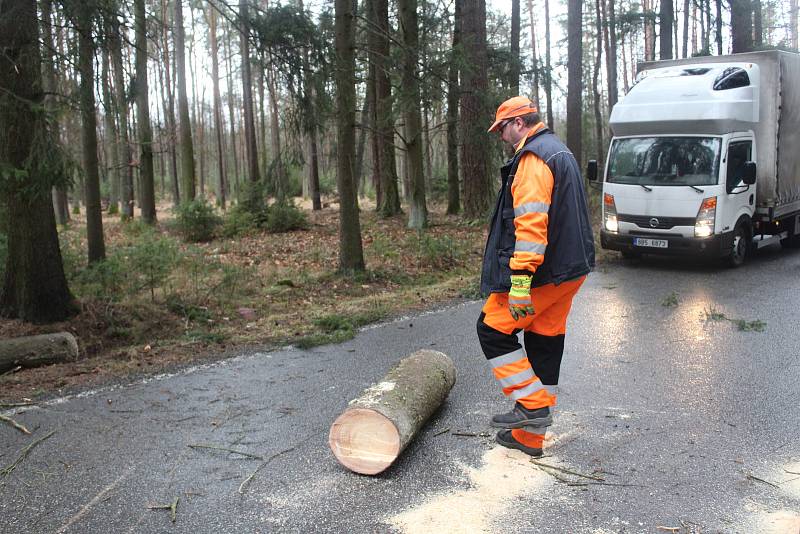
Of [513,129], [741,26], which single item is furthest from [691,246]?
[741,26]

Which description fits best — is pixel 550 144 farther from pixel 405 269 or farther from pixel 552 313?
pixel 405 269

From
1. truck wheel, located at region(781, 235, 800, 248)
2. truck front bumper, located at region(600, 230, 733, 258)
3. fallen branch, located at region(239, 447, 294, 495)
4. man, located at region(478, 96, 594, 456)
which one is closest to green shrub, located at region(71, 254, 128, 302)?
fallen branch, located at region(239, 447, 294, 495)

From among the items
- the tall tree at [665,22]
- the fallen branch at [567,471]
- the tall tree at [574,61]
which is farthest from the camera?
the tall tree at [665,22]

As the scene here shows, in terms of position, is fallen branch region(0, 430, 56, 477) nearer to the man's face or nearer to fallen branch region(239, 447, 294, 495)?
fallen branch region(239, 447, 294, 495)

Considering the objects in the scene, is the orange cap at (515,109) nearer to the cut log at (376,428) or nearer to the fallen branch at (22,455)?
the cut log at (376,428)

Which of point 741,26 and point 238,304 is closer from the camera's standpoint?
point 238,304

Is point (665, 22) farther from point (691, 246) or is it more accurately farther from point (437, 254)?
point (437, 254)

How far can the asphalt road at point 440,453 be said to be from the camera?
3.74 m

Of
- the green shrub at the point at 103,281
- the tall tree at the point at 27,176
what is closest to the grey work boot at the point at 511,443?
the tall tree at the point at 27,176

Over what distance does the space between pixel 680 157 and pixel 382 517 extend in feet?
32.6

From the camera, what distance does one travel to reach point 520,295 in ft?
13.6

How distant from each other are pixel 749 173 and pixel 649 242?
1946 millimetres

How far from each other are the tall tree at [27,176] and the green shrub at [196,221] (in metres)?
9.55

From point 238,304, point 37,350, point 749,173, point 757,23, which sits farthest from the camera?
point 757,23
